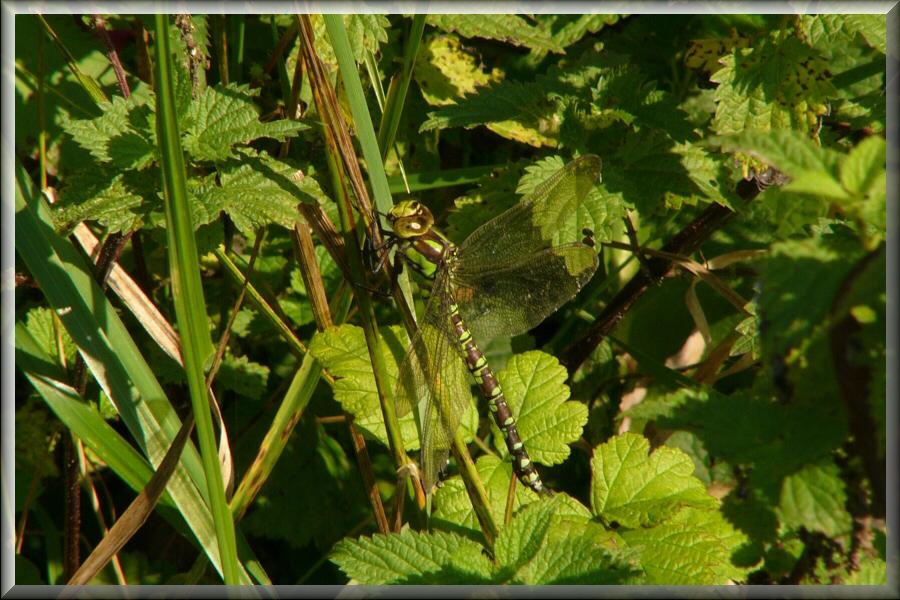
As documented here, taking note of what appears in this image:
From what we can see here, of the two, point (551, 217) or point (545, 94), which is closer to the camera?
point (551, 217)

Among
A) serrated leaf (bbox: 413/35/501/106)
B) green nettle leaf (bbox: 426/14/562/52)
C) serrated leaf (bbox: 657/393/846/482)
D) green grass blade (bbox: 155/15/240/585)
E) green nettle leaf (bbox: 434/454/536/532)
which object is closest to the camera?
serrated leaf (bbox: 657/393/846/482)

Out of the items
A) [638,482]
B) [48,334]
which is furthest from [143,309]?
[638,482]

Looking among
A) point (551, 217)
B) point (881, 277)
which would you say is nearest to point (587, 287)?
point (551, 217)

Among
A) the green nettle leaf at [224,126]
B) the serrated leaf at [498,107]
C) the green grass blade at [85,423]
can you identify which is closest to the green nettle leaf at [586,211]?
the serrated leaf at [498,107]

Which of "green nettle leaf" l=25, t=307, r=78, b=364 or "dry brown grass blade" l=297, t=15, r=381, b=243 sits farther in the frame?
"green nettle leaf" l=25, t=307, r=78, b=364

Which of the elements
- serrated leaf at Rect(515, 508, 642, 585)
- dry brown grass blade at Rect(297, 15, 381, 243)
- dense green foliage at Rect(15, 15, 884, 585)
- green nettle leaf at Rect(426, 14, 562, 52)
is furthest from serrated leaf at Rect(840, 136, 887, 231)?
green nettle leaf at Rect(426, 14, 562, 52)

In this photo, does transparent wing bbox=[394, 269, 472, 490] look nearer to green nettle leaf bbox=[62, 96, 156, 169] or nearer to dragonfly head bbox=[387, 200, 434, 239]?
dragonfly head bbox=[387, 200, 434, 239]

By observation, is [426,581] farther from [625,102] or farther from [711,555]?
[625,102]
